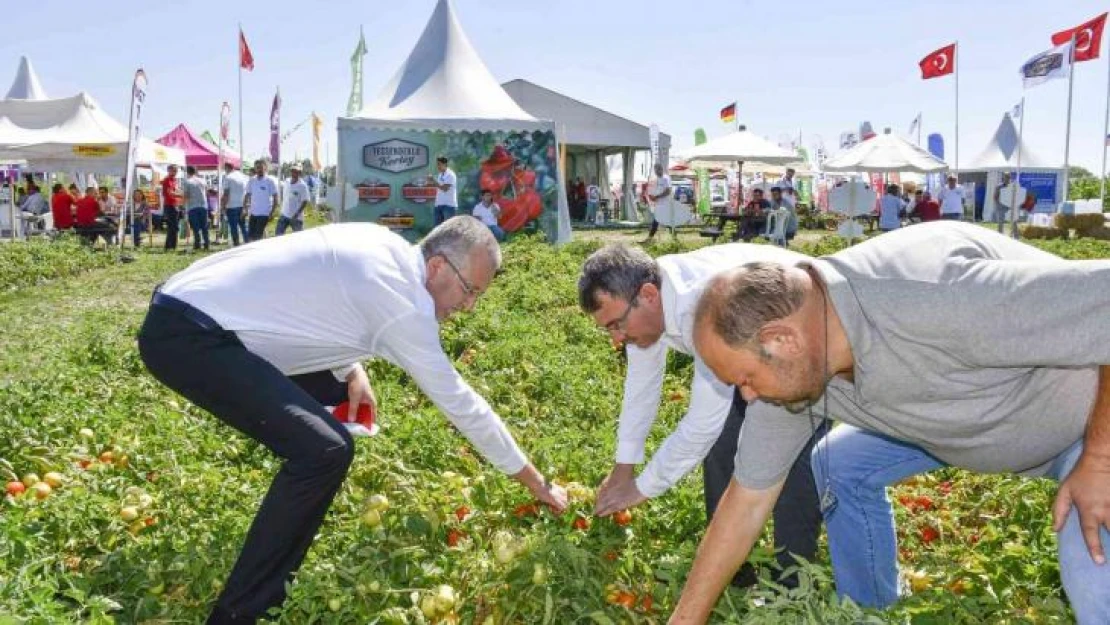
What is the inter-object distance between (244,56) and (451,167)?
23.5 feet

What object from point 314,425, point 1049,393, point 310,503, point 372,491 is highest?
point 1049,393

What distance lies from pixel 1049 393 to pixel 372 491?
9.25 feet

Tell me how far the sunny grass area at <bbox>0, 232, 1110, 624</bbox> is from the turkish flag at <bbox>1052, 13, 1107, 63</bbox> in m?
20.9

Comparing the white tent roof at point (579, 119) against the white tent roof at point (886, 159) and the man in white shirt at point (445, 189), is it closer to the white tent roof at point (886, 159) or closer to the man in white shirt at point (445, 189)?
the white tent roof at point (886, 159)

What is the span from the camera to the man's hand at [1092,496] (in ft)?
6.64

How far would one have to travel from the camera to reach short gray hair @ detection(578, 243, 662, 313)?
Answer: 123 inches

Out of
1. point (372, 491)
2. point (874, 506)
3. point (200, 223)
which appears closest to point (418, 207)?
point (200, 223)

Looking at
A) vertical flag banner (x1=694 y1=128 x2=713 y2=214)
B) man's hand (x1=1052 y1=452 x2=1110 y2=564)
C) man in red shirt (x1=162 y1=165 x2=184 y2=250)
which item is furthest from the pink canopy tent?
man's hand (x1=1052 y1=452 x2=1110 y2=564)

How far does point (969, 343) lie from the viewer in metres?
1.97

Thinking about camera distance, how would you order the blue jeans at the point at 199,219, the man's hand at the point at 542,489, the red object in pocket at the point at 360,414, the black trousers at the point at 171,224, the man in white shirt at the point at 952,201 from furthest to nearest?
1. the man in white shirt at the point at 952,201
2. the black trousers at the point at 171,224
3. the blue jeans at the point at 199,219
4. the red object in pocket at the point at 360,414
5. the man's hand at the point at 542,489

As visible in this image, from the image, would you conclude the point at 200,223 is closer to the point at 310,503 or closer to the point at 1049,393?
the point at 310,503

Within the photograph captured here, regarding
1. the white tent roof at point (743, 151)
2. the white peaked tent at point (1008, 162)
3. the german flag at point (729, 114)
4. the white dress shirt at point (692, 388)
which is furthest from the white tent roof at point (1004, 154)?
the white dress shirt at point (692, 388)

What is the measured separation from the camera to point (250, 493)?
3988mm

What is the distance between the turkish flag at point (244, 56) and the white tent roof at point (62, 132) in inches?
123
